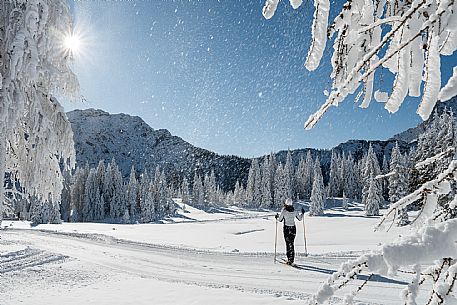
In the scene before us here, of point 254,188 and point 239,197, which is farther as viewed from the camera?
point 239,197

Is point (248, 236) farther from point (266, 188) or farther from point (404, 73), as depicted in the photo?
point (266, 188)

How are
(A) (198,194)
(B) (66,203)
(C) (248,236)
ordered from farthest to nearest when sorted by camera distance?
(A) (198,194), (B) (66,203), (C) (248,236)

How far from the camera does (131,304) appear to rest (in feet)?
19.8

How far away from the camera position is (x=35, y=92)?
814 cm

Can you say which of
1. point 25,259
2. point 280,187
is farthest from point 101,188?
point 25,259

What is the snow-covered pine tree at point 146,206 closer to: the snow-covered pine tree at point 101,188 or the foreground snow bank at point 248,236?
the snow-covered pine tree at point 101,188

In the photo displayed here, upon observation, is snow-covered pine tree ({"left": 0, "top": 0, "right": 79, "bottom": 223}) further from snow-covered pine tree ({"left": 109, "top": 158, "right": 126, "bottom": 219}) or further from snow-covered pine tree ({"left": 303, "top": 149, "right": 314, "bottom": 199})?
snow-covered pine tree ({"left": 303, "top": 149, "right": 314, "bottom": 199})

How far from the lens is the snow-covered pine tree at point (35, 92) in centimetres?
748

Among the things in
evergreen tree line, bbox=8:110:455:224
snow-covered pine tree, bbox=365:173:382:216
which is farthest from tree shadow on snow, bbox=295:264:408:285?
snow-covered pine tree, bbox=365:173:382:216

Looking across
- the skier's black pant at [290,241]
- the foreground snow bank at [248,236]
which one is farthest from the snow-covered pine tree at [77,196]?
the skier's black pant at [290,241]

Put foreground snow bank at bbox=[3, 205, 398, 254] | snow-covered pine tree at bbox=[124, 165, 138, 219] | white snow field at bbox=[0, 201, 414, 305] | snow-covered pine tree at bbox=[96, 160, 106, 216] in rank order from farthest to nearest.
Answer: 1. snow-covered pine tree at bbox=[124, 165, 138, 219]
2. snow-covered pine tree at bbox=[96, 160, 106, 216]
3. foreground snow bank at bbox=[3, 205, 398, 254]
4. white snow field at bbox=[0, 201, 414, 305]

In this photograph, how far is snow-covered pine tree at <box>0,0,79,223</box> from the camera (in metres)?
7.48

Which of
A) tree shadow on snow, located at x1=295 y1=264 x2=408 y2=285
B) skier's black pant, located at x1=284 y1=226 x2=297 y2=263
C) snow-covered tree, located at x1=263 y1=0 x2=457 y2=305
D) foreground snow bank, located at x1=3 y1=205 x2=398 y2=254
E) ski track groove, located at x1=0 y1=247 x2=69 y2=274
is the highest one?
snow-covered tree, located at x1=263 y1=0 x2=457 y2=305

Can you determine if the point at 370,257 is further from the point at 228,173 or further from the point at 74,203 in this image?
the point at 228,173
